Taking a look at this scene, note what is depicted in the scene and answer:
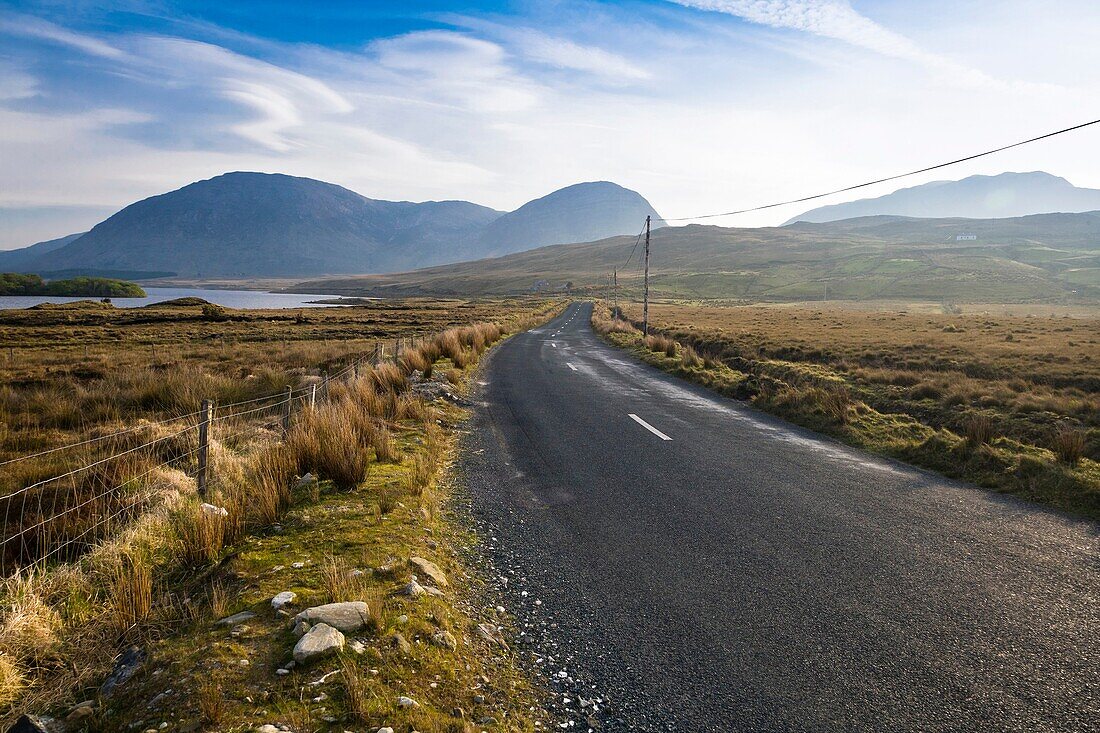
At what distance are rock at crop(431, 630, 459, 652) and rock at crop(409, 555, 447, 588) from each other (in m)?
0.79

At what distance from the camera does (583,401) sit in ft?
44.1

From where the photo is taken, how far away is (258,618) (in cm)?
356

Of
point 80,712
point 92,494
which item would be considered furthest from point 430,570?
point 92,494

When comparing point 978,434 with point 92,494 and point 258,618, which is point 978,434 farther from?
point 92,494

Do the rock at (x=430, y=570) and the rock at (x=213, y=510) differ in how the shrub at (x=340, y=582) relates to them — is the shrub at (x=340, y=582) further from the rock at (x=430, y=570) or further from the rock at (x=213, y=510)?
the rock at (x=213, y=510)

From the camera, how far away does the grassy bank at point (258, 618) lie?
9.18ft

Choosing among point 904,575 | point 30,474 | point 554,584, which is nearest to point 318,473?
point 554,584

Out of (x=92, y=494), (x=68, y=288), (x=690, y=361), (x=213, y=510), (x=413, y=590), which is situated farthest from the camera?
(x=68, y=288)

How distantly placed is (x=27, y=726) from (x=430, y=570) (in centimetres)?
252

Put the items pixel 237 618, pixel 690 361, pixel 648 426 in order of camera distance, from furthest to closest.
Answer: pixel 690 361 < pixel 648 426 < pixel 237 618

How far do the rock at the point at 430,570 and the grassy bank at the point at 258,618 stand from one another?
0.06m

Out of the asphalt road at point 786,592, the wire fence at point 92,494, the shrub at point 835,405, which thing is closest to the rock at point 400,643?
the asphalt road at point 786,592

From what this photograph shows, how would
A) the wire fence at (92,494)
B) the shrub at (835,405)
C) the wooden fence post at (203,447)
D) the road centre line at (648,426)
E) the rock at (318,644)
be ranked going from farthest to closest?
1. the shrub at (835,405)
2. the road centre line at (648,426)
3. the wooden fence post at (203,447)
4. the wire fence at (92,494)
5. the rock at (318,644)

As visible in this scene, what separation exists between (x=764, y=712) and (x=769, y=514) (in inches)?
132
